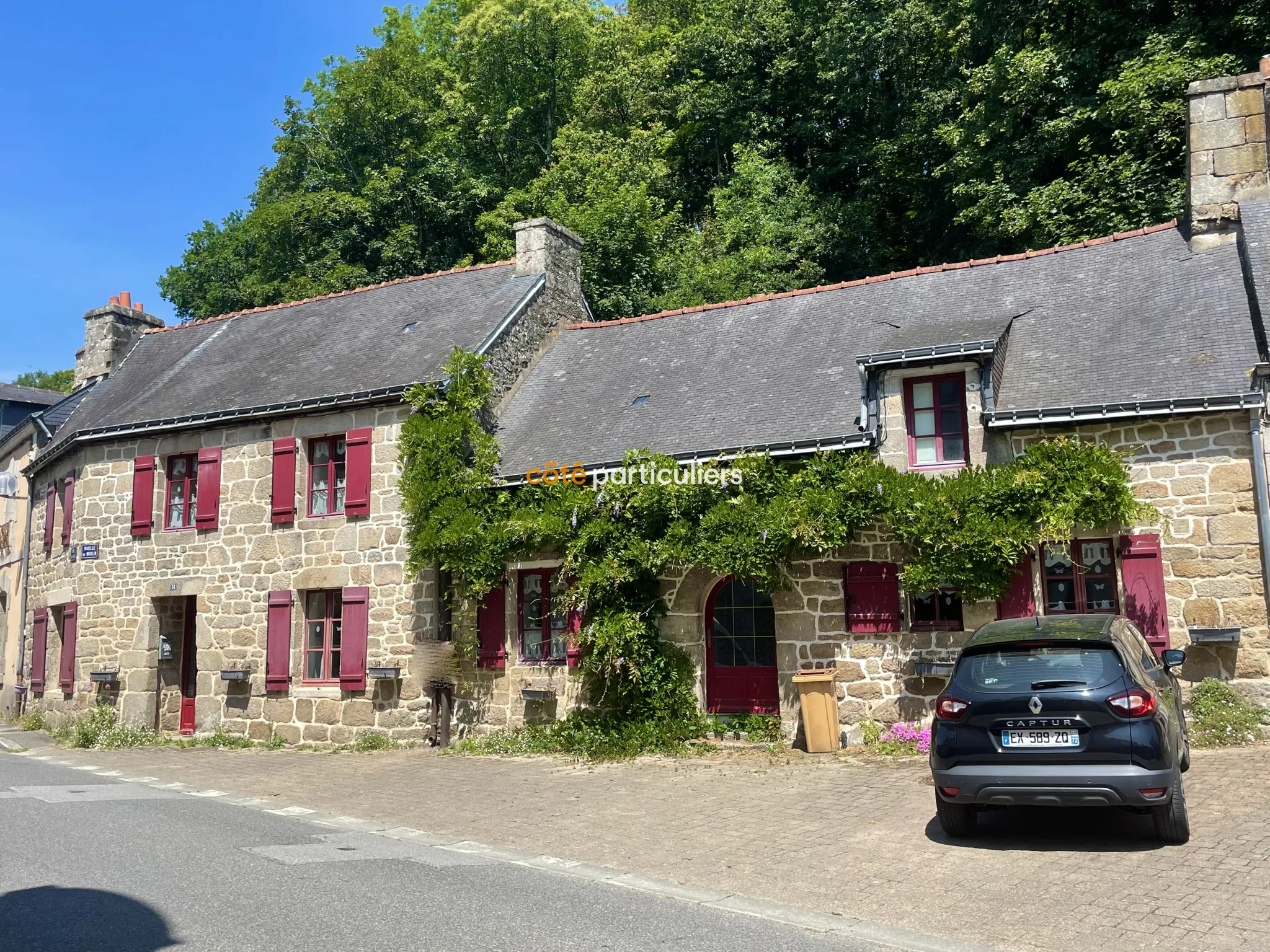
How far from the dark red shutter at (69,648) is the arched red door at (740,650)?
11069mm

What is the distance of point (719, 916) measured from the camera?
590 cm

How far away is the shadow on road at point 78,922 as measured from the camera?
500cm

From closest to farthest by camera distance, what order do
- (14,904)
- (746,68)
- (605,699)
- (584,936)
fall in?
(584,936) → (14,904) → (605,699) → (746,68)

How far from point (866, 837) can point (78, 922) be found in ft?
17.0

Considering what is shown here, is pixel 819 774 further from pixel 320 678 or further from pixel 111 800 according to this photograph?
pixel 320 678

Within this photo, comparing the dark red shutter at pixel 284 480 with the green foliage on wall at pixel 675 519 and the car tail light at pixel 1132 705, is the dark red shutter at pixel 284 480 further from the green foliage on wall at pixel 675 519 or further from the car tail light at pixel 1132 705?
the car tail light at pixel 1132 705

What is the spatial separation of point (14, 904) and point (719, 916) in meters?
3.89

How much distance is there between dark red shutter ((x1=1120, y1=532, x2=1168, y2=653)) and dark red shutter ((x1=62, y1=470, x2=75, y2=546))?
1630 centimetres

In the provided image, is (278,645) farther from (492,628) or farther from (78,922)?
(78,922)

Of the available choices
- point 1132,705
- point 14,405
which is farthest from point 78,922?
point 14,405

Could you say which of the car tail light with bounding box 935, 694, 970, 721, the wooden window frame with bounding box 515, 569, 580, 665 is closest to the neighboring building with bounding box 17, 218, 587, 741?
the wooden window frame with bounding box 515, 569, 580, 665

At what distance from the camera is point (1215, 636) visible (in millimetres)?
10539

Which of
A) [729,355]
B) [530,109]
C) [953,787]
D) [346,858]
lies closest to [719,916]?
[953,787]

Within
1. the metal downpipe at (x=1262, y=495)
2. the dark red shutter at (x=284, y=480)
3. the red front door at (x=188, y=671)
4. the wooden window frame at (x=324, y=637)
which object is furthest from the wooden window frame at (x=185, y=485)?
the metal downpipe at (x=1262, y=495)
